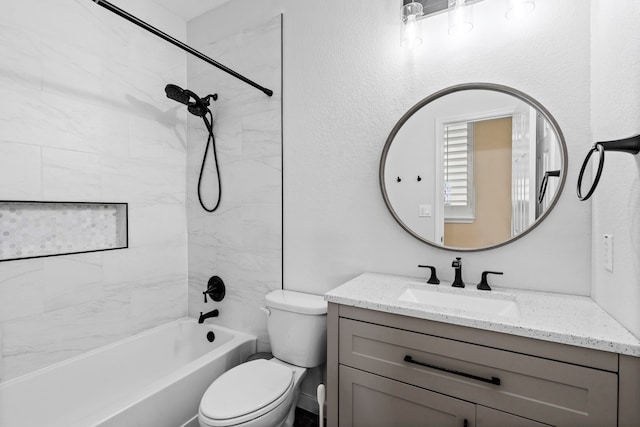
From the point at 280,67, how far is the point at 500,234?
1624mm

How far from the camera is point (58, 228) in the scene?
68.7 inches

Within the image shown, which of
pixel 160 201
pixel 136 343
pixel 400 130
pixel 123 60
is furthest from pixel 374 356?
pixel 123 60

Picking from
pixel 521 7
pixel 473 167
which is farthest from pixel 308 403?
pixel 521 7

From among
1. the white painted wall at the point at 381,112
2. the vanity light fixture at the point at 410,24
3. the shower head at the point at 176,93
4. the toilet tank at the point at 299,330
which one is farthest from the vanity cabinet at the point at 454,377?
the shower head at the point at 176,93

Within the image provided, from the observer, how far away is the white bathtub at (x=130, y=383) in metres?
1.41

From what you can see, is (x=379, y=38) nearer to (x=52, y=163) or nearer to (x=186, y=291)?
(x=52, y=163)

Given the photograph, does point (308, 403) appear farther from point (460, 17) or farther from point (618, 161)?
point (460, 17)

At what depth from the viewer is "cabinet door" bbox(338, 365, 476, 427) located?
1.06 meters

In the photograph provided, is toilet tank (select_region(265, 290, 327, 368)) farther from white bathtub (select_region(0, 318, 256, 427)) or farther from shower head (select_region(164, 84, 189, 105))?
shower head (select_region(164, 84, 189, 105))

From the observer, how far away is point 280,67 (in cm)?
198

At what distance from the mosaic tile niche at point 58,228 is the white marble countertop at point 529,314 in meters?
1.60

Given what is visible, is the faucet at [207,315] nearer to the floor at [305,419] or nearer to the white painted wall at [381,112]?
the white painted wall at [381,112]

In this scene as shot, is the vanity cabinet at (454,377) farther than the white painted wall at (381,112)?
No

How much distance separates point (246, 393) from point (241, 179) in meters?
1.32
